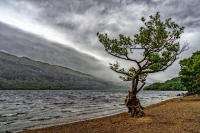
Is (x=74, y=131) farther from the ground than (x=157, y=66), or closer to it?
closer to it

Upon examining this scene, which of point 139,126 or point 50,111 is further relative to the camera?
point 50,111

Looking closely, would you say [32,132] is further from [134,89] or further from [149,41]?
[149,41]

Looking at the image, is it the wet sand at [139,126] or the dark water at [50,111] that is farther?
the dark water at [50,111]

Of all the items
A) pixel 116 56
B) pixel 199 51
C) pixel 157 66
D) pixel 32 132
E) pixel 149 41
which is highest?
pixel 199 51

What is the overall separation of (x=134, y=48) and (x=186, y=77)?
40239 millimetres

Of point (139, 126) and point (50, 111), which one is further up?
point (139, 126)

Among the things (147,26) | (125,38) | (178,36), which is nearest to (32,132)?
(125,38)

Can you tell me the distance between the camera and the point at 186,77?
48.7 meters

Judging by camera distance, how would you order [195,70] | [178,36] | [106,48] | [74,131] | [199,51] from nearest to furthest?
1. [74,131]
2. [178,36]
3. [106,48]
4. [195,70]
5. [199,51]

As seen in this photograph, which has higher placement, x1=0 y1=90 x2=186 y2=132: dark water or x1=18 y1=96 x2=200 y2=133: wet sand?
x1=18 y1=96 x2=200 y2=133: wet sand

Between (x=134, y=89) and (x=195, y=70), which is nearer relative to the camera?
(x=134, y=89)

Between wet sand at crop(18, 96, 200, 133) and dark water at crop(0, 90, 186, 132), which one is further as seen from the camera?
dark water at crop(0, 90, 186, 132)

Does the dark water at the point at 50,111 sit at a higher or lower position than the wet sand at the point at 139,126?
lower

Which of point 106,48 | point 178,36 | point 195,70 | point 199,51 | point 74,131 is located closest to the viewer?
point 74,131
